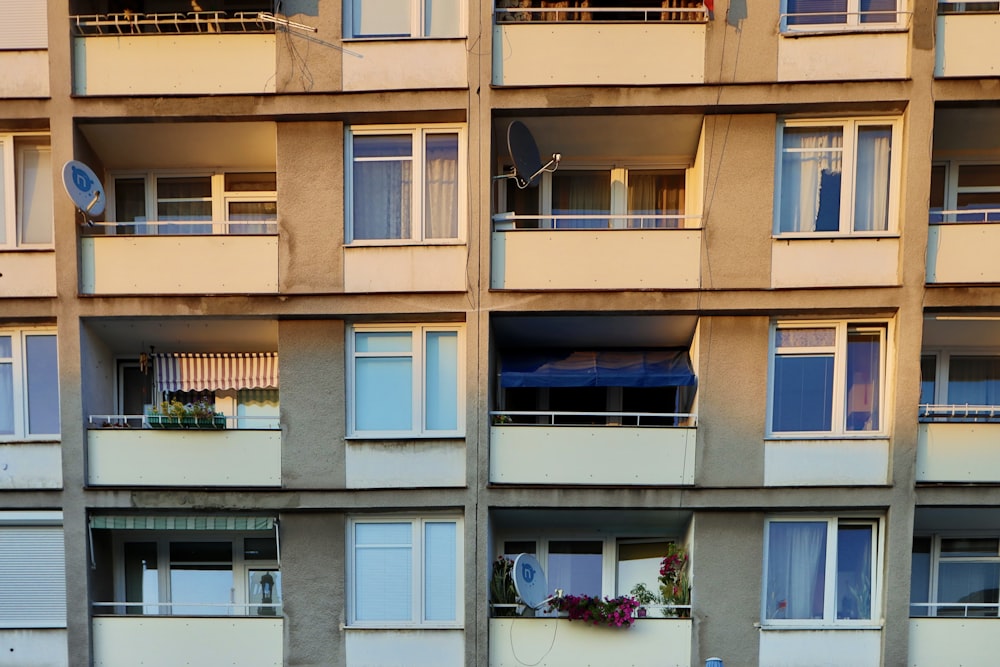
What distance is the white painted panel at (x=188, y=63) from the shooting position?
9.07 metres

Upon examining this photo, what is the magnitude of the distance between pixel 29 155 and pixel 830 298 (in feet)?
36.6

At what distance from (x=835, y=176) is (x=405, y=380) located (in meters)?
6.40

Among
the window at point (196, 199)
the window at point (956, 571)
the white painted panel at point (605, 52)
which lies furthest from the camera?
the window at point (196, 199)

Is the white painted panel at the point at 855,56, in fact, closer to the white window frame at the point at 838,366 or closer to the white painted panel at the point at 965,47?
the white painted panel at the point at 965,47

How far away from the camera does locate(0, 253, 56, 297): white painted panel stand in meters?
9.21

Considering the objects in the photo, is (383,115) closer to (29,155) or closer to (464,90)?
(464,90)

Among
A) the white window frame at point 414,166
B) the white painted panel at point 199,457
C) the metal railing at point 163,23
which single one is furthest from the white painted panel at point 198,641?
the metal railing at point 163,23

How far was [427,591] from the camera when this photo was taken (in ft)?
30.4

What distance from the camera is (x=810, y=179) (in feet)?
30.0

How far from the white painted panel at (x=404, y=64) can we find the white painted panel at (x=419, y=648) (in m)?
7.24

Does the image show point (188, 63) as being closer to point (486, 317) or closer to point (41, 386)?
point (41, 386)

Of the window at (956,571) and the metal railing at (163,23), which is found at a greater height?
the metal railing at (163,23)

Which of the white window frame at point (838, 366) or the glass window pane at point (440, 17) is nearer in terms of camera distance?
the white window frame at point (838, 366)

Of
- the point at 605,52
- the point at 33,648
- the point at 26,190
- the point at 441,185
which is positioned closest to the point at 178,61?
the point at 26,190
